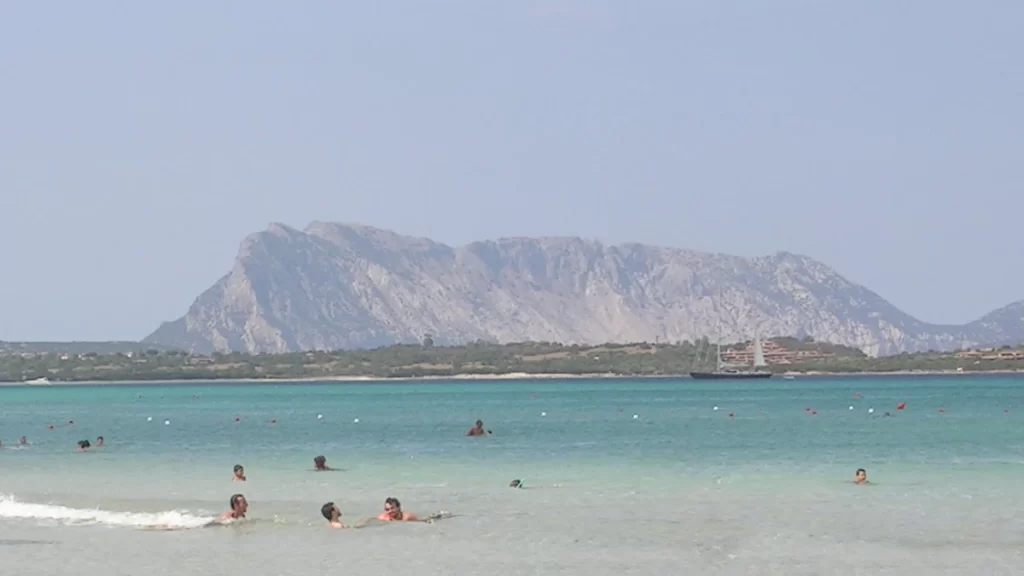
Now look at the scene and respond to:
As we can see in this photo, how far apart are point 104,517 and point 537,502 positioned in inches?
433

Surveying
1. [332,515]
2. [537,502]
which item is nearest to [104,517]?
[332,515]

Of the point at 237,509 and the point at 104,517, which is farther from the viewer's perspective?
the point at 104,517

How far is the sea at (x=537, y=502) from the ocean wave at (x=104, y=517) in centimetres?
11

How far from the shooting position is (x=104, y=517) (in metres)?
39.1

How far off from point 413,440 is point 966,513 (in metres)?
41.0

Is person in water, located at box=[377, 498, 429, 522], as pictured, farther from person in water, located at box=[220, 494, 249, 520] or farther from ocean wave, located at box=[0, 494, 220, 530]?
ocean wave, located at box=[0, 494, 220, 530]

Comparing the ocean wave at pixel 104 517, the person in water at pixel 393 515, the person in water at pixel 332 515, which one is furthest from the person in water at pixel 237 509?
the person in water at pixel 393 515

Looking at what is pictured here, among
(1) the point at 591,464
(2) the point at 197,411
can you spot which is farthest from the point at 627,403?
(1) the point at 591,464

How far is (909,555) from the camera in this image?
31.1 m

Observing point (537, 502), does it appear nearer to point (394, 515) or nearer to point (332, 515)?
point (394, 515)

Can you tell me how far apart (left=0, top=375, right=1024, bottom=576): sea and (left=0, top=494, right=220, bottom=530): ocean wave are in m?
0.11

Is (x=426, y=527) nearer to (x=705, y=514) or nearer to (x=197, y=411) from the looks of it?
(x=705, y=514)

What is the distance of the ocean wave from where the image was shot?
3725 centimetres

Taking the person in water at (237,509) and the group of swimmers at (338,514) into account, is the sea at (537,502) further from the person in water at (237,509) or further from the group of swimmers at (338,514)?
the person in water at (237,509)
